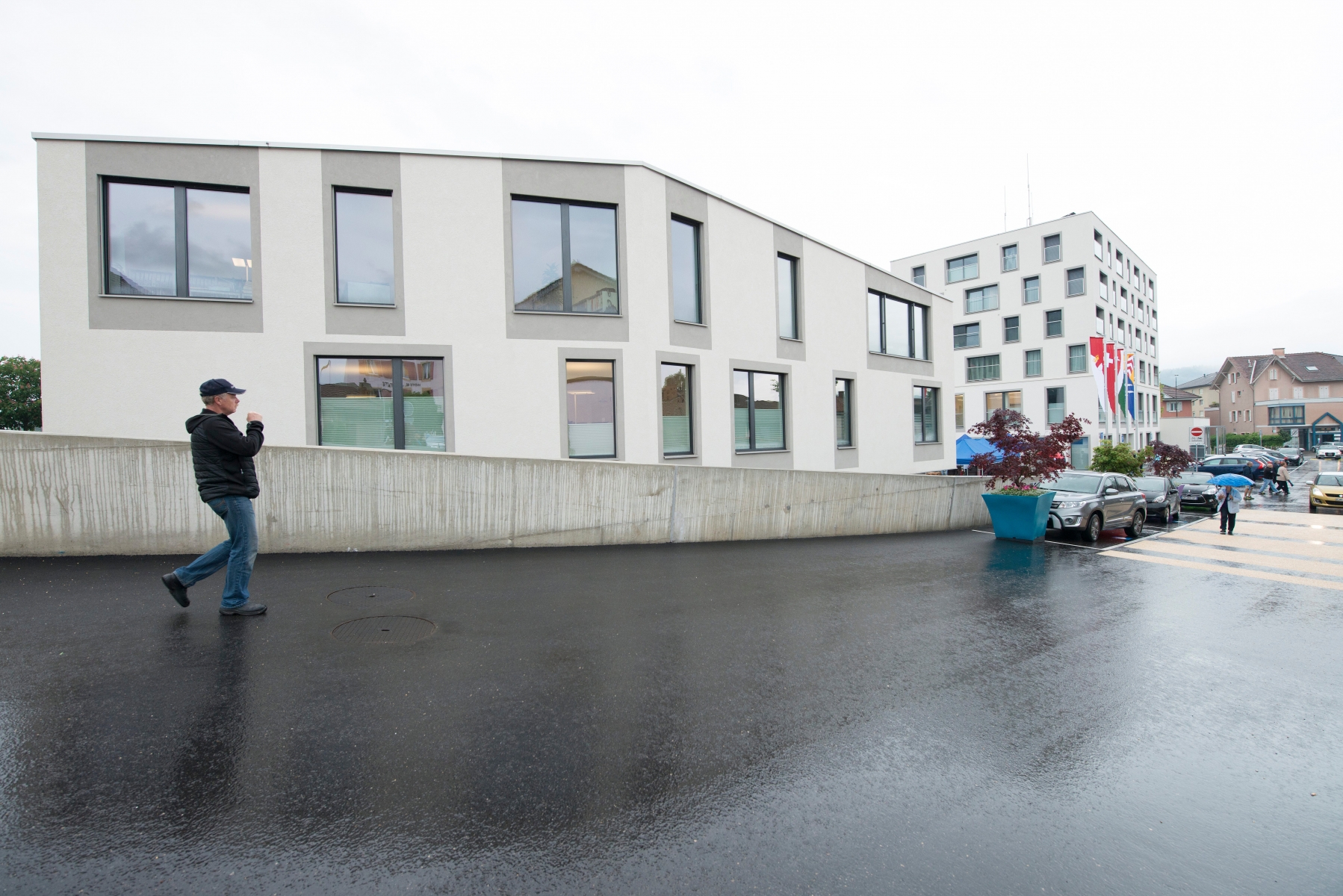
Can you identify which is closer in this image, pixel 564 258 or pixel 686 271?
pixel 564 258

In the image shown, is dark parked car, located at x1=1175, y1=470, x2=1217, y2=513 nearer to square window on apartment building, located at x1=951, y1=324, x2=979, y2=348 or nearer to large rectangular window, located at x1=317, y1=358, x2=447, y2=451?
large rectangular window, located at x1=317, y1=358, x2=447, y2=451

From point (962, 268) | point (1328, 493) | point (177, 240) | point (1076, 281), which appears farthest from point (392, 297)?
point (962, 268)

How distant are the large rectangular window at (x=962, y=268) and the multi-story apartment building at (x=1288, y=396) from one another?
58998 mm

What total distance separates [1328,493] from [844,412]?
1778 cm

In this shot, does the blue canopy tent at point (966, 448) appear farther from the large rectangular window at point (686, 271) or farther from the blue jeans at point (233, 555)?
the blue jeans at point (233, 555)

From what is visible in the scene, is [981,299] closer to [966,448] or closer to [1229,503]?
[966,448]

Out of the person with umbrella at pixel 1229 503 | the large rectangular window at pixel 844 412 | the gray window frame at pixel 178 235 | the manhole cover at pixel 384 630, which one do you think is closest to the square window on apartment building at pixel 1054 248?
the person with umbrella at pixel 1229 503

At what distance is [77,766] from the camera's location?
3.04 metres

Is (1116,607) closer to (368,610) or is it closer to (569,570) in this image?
(569,570)

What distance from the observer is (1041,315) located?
1797 inches

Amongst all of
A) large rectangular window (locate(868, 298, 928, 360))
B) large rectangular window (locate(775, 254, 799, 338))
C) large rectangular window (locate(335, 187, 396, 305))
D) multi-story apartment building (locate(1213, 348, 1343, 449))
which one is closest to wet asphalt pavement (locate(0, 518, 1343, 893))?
large rectangular window (locate(335, 187, 396, 305))

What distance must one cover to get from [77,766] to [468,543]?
240 inches

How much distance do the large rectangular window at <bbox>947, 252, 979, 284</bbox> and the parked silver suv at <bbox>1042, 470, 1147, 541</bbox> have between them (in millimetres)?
38630

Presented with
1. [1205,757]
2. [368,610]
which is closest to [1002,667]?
[1205,757]
